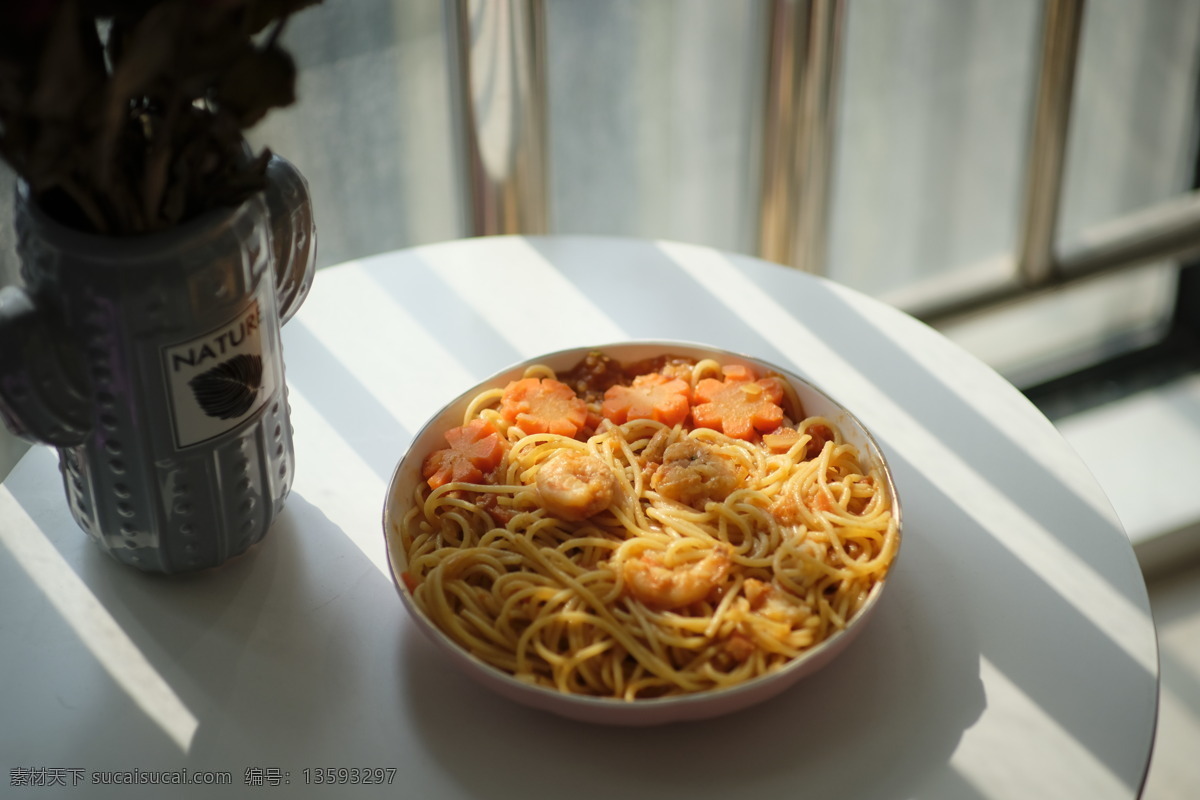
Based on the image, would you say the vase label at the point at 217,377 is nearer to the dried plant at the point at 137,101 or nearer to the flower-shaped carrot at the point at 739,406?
the dried plant at the point at 137,101

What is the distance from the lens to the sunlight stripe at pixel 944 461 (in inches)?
42.4

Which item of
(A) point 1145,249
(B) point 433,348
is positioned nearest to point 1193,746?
(A) point 1145,249

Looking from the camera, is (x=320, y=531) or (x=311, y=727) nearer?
(x=311, y=727)

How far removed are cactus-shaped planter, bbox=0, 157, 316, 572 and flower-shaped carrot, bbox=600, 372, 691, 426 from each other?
0.32 meters

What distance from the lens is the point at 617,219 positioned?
262 centimetres

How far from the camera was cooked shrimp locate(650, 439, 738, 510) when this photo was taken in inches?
42.9

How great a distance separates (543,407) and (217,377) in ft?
1.10

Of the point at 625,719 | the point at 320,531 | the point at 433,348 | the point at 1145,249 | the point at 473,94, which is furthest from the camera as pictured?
the point at 1145,249

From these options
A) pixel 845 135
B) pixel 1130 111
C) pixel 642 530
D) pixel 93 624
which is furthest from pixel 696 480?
pixel 1130 111

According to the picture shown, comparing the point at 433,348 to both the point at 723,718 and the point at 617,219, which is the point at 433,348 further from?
the point at 617,219

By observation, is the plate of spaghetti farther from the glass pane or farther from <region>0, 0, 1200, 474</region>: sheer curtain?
the glass pane

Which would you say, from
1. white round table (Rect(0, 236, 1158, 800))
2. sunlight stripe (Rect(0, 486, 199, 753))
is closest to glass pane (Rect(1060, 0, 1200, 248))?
white round table (Rect(0, 236, 1158, 800))

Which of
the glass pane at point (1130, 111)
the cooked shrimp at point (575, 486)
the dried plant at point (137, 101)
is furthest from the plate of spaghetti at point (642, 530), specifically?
the glass pane at point (1130, 111)

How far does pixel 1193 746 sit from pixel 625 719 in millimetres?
1489
